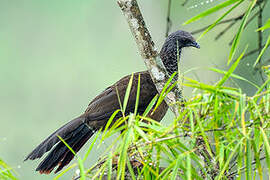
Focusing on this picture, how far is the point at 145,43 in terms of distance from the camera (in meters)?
2.39

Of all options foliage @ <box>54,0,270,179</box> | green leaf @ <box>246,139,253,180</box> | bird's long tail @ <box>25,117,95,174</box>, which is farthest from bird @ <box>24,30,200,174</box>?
green leaf @ <box>246,139,253,180</box>

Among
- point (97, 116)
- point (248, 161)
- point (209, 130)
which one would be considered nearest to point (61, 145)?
point (97, 116)

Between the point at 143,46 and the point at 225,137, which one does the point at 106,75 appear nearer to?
the point at 143,46

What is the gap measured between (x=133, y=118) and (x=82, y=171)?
0.84 feet

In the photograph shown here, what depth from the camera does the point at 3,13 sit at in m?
13.8

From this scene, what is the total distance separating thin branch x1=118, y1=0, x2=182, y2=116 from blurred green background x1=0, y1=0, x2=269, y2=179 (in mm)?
6601

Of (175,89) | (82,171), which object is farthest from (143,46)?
(82,171)

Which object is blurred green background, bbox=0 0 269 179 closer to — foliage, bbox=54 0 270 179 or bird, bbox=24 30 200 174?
bird, bbox=24 30 200 174

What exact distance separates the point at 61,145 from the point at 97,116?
375 mm

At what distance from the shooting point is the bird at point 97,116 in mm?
3143

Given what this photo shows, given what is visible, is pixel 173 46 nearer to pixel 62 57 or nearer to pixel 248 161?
pixel 248 161

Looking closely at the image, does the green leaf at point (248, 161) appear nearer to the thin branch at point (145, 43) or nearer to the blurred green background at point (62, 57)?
the thin branch at point (145, 43)

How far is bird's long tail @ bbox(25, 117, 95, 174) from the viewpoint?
3004 millimetres

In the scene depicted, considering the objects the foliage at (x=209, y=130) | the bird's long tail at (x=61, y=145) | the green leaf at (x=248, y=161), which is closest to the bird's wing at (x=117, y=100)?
the bird's long tail at (x=61, y=145)
